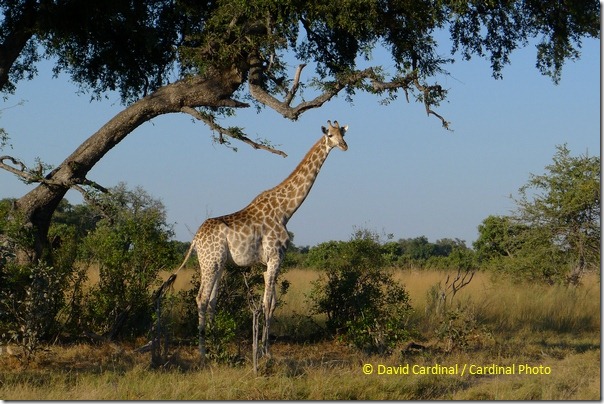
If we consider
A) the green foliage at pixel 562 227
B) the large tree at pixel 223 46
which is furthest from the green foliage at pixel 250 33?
the green foliage at pixel 562 227

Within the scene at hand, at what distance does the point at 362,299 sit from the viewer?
13109mm

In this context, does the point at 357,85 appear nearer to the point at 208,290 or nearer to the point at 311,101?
Result: the point at 311,101

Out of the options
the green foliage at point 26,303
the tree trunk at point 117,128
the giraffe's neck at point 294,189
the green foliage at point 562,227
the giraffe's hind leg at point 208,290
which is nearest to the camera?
the green foliage at point 26,303

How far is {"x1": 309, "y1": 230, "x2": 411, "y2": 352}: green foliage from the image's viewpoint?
40.8ft

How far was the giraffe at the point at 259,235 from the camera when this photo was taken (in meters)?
11.3

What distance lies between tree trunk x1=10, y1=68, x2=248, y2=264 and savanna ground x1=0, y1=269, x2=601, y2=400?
2.07m

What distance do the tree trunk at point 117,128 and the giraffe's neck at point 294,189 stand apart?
5.54 ft

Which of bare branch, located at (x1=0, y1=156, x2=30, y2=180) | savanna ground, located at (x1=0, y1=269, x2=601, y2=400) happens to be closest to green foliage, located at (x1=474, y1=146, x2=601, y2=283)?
savanna ground, located at (x1=0, y1=269, x2=601, y2=400)

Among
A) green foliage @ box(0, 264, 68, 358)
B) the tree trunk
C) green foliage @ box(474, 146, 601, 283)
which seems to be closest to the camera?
green foliage @ box(0, 264, 68, 358)

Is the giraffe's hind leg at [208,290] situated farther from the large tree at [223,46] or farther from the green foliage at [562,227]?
the green foliage at [562,227]

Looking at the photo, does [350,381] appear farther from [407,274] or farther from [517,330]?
[407,274]

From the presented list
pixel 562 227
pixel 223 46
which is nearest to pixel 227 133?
pixel 223 46

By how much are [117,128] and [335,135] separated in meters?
3.38

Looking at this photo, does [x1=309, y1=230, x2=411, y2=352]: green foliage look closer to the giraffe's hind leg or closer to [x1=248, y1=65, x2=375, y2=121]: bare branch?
the giraffe's hind leg
